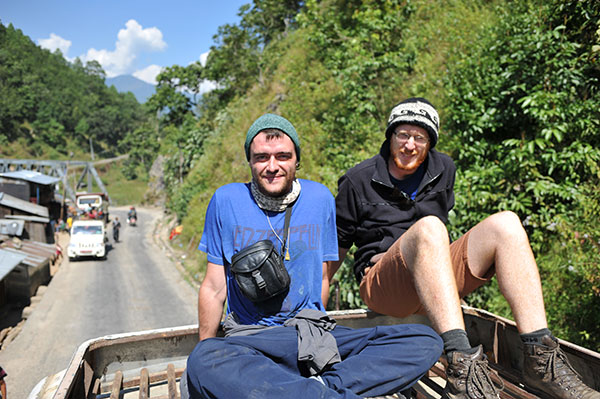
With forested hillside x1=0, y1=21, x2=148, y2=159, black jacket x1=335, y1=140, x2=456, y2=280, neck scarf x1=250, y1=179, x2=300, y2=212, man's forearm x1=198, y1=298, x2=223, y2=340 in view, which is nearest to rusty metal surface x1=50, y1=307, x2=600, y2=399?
man's forearm x1=198, y1=298, x2=223, y2=340

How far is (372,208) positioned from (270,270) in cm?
108

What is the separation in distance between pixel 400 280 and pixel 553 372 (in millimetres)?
860

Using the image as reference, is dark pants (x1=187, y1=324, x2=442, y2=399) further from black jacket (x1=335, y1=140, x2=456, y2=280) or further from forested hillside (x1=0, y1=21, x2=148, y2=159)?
forested hillside (x1=0, y1=21, x2=148, y2=159)

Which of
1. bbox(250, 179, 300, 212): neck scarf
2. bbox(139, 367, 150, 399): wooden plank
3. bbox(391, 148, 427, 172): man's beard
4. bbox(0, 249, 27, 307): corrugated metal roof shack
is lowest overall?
bbox(0, 249, 27, 307): corrugated metal roof shack

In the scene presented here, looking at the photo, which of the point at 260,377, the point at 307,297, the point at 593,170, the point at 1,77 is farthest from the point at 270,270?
the point at 1,77

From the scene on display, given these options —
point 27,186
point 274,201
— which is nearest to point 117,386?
point 274,201

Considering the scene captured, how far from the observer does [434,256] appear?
7.00 feet

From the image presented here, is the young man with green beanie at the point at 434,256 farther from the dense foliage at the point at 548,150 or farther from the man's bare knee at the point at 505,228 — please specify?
the dense foliage at the point at 548,150

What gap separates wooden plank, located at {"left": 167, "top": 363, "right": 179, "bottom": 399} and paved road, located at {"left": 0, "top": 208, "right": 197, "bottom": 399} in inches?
313

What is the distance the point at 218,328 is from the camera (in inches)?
102

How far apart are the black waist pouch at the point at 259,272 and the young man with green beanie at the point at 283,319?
15mm

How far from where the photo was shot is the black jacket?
2.95m

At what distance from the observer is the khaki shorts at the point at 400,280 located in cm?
247

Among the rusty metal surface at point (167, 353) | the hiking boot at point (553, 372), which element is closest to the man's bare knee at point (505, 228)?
the hiking boot at point (553, 372)
